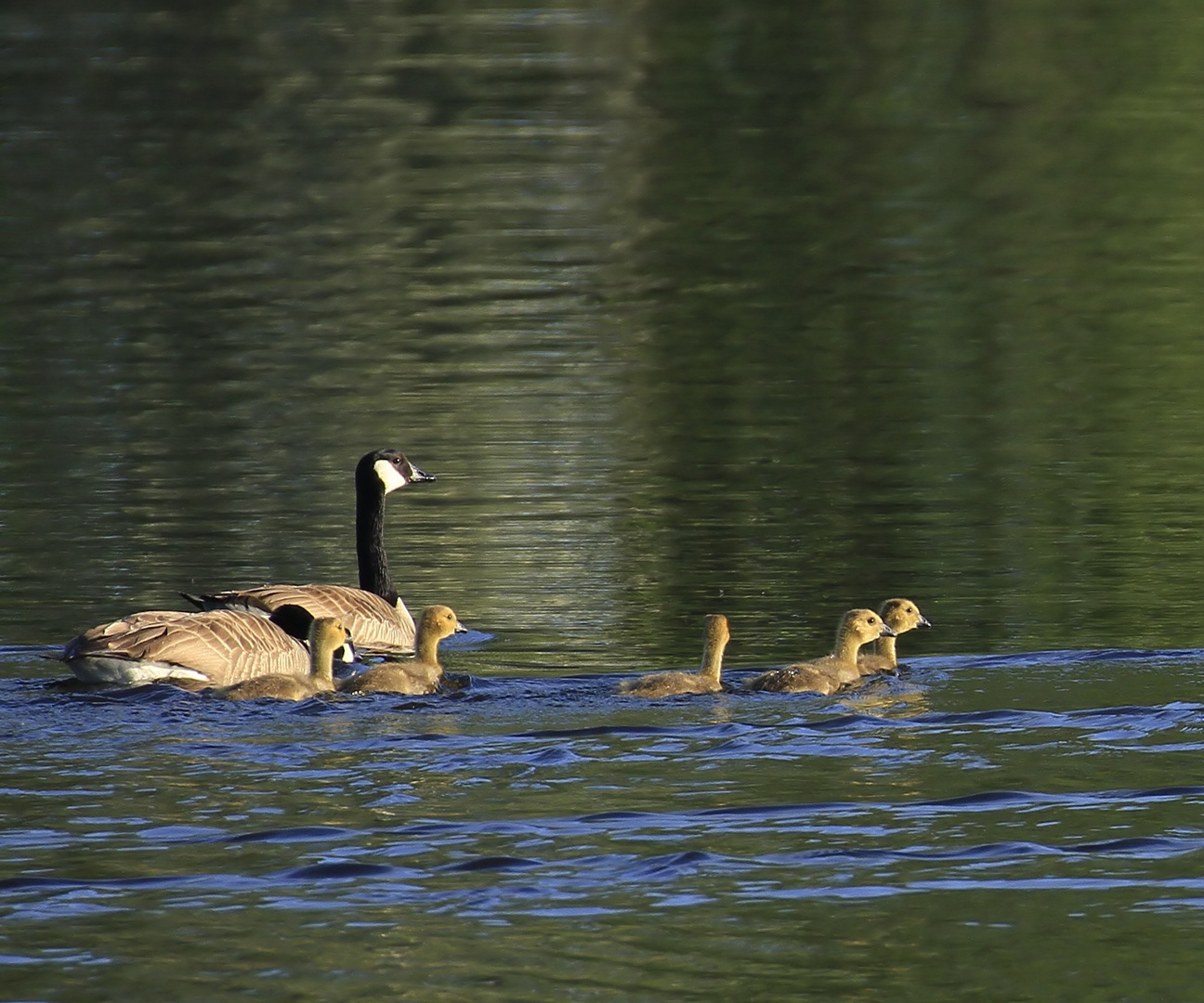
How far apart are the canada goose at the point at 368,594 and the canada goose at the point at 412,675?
1480 millimetres

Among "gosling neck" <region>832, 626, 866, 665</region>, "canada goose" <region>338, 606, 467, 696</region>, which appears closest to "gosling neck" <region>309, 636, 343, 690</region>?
"canada goose" <region>338, 606, 467, 696</region>

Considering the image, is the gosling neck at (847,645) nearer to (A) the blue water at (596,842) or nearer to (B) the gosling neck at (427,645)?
(A) the blue water at (596,842)

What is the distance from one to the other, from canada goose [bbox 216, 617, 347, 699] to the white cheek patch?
318 cm

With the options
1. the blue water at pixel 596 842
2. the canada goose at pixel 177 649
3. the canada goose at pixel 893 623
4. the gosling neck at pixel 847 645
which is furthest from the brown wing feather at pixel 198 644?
the canada goose at pixel 893 623

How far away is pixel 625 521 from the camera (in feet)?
67.7

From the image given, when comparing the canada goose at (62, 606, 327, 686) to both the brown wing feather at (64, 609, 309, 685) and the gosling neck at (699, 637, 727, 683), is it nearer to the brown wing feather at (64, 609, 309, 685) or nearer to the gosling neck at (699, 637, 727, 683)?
the brown wing feather at (64, 609, 309, 685)

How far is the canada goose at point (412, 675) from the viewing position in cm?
1511

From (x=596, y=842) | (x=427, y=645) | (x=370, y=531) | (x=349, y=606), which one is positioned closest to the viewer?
(x=596, y=842)

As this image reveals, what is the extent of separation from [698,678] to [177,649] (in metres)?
3.32

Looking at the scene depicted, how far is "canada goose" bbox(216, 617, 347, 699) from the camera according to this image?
48.4 ft

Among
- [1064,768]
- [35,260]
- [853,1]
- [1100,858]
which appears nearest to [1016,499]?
[1064,768]

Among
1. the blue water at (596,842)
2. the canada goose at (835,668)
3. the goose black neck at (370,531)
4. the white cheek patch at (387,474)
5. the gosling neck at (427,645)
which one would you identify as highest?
the white cheek patch at (387,474)

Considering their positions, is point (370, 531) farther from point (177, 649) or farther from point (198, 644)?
point (177, 649)

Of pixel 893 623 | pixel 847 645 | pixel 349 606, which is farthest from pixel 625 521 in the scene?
pixel 847 645
